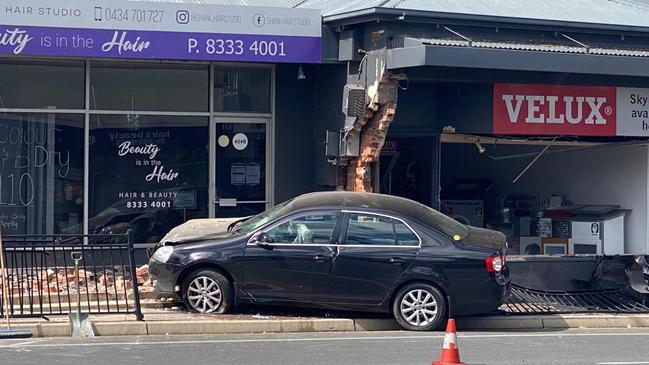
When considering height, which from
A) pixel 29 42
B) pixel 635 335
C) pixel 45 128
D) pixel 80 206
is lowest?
pixel 635 335

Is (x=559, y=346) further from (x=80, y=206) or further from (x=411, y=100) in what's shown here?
(x=80, y=206)

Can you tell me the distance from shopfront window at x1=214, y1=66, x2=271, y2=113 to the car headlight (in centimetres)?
482

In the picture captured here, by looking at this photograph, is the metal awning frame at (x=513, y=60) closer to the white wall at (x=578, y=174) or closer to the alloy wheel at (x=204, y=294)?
the white wall at (x=578, y=174)

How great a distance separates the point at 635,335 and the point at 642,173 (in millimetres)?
6903

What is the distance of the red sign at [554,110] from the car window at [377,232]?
512 cm

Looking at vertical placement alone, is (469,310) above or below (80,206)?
below

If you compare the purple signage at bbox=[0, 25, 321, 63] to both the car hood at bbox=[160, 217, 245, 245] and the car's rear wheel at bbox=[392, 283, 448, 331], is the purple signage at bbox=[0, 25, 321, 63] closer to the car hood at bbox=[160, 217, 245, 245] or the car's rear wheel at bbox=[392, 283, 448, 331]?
the car hood at bbox=[160, 217, 245, 245]

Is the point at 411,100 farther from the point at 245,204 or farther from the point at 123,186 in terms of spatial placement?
the point at 123,186

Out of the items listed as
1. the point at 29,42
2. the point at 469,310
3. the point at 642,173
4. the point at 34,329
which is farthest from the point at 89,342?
the point at 642,173

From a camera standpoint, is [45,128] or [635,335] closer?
[635,335]

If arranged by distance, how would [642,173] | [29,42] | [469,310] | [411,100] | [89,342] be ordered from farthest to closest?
[642,173] < [411,100] < [29,42] < [469,310] < [89,342]

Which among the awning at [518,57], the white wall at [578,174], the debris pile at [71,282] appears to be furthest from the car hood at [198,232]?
the white wall at [578,174]

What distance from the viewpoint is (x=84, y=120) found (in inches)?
647

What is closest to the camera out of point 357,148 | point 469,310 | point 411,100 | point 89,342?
point 89,342
